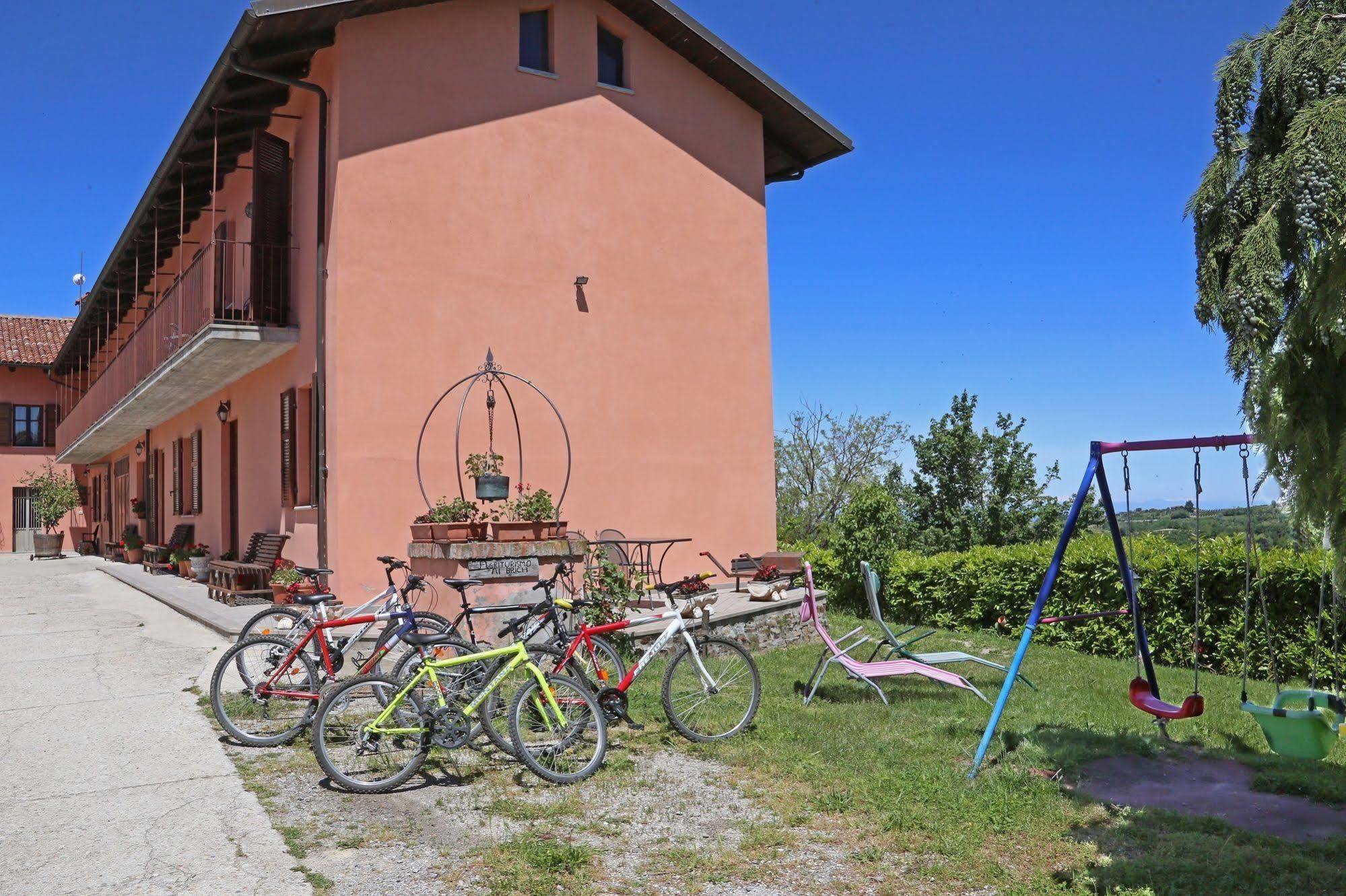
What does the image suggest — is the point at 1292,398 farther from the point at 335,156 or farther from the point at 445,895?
the point at 335,156

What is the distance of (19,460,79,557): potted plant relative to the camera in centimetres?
2795

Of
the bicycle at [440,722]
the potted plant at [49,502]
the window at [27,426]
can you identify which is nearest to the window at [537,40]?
the bicycle at [440,722]

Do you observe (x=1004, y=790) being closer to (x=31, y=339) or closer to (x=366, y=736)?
(x=366, y=736)

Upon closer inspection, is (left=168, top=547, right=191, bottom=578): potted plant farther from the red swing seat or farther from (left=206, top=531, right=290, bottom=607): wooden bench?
the red swing seat

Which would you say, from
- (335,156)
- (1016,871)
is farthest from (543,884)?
(335,156)

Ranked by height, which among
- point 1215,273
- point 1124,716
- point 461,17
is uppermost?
point 461,17

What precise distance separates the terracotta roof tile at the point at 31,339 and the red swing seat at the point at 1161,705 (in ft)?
111

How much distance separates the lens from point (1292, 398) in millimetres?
3836

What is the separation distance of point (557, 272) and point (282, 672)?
24.8ft

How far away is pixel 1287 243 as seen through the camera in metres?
6.91

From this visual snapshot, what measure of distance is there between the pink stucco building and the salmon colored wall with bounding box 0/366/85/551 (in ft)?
71.0

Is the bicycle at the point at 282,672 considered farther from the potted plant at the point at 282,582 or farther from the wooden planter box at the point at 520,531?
the potted plant at the point at 282,582

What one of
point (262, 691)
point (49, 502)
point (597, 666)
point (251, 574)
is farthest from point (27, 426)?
point (597, 666)

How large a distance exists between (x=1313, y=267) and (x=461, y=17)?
1088 cm
